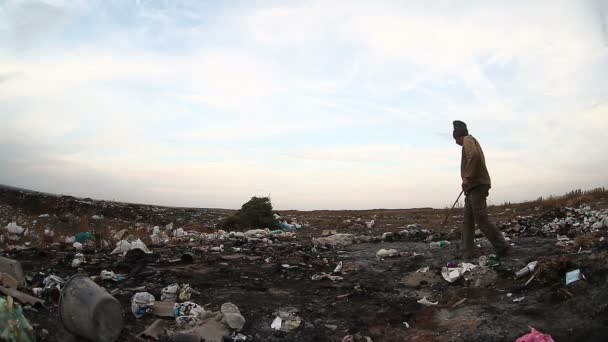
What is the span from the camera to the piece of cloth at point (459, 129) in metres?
6.03

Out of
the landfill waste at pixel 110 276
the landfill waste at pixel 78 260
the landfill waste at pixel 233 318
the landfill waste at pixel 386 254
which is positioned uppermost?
the landfill waste at pixel 386 254

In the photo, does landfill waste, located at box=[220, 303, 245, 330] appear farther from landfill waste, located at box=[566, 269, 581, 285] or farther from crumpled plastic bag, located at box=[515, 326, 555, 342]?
landfill waste, located at box=[566, 269, 581, 285]

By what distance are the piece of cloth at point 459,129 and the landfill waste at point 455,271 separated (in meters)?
1.73

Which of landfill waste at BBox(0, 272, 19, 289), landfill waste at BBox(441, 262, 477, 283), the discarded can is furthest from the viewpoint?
landfill waste at BBox(441, 262, 477, 283)

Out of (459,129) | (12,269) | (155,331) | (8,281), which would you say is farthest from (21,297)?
(459,129)

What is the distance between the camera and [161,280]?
5.17 metres

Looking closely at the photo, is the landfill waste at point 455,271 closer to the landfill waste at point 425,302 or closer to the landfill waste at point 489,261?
the landfill waste at point 489,261

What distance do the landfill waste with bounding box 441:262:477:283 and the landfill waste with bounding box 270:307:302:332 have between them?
6.40ft

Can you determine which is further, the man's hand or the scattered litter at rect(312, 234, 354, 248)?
the scattered litter at rect(312, 234, 354, 248)

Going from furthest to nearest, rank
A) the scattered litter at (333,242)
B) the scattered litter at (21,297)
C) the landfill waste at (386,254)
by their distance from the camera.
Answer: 1. the scattered litter at (333,242)
2. the landfill waste at (386,254)
3. the scattered litter at (21,297)

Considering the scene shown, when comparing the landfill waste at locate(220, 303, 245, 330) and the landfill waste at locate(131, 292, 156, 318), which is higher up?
the landfill waste at locate(131, 292, 156, 318)

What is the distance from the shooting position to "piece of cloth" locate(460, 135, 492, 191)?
567 cm

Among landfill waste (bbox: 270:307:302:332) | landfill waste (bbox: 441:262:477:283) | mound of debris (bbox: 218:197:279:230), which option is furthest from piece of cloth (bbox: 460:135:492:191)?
mound of debris (bbox: 218:197:279:230)

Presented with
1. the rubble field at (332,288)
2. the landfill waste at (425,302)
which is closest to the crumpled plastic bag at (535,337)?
the rubble field at (332,288)
